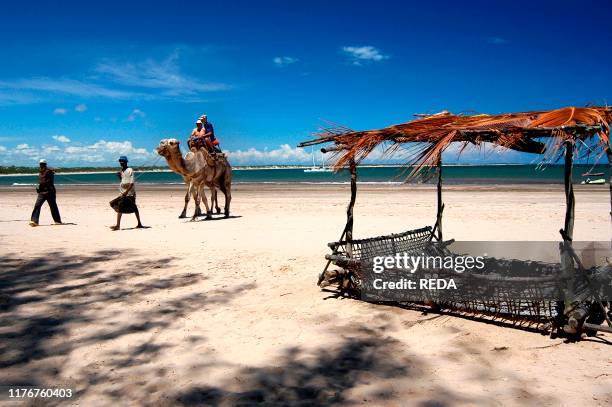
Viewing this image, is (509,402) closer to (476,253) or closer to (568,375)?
(568,375)

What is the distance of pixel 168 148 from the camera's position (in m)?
13.2

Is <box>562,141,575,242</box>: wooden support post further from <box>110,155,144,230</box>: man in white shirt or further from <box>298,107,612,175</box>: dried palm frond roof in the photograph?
<box>110,155,144,230</box>: man in white shirt

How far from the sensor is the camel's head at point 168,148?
13133 mm

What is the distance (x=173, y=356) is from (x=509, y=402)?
302 centimetres

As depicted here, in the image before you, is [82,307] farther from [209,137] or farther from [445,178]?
[445,178]

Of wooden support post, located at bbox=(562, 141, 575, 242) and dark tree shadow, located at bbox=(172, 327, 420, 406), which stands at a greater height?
wooden support post, located at bbox=(562, 141, 575, 242)

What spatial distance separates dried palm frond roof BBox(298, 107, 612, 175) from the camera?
459 centimetres

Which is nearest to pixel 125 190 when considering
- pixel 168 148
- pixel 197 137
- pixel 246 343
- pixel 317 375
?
pixel 168 148

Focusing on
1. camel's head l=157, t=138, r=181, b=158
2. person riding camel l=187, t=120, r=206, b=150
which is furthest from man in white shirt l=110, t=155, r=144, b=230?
person riding camel l=187, t=120, r=206, b=150

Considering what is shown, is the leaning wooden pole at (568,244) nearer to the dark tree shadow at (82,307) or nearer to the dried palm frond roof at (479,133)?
the dried palm frond roof at (479,133)

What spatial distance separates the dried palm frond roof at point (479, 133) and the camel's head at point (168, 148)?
7.84 meters

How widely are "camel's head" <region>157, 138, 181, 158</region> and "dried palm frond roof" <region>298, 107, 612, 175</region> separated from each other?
7843 mm

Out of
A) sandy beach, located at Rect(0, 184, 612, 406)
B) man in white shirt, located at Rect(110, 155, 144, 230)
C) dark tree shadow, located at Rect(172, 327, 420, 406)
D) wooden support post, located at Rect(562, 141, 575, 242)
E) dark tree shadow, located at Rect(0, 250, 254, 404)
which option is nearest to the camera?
dark tree shadow, located at Rect(172, 327, 420, 406)

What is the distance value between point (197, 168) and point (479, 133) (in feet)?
34.4
